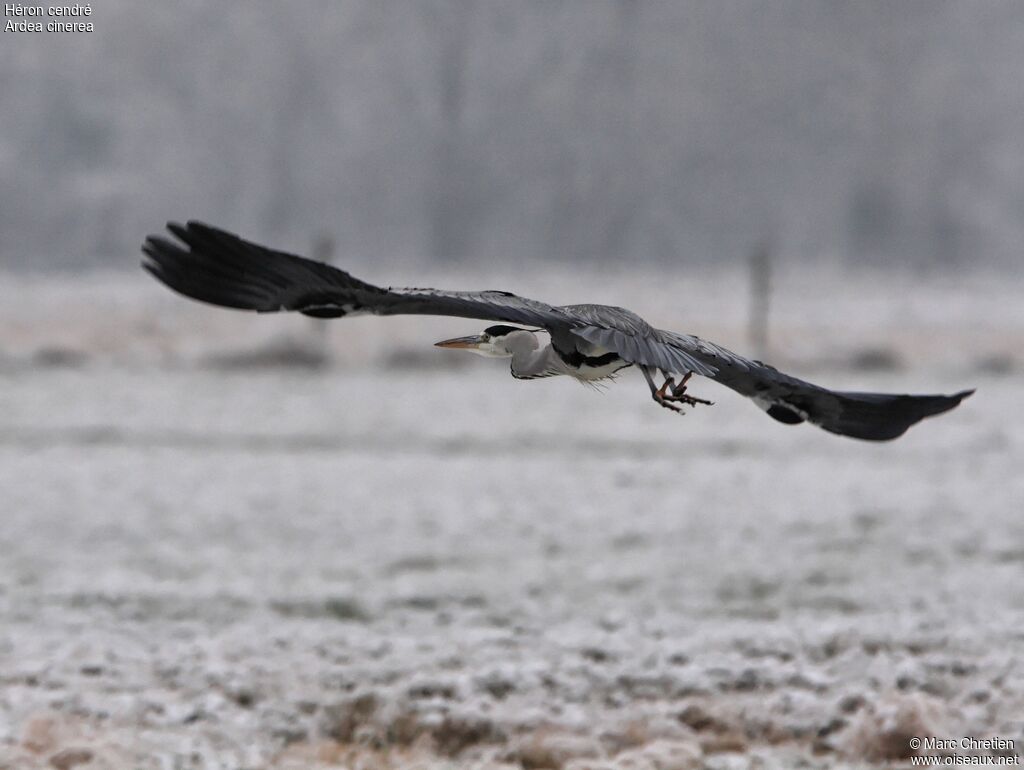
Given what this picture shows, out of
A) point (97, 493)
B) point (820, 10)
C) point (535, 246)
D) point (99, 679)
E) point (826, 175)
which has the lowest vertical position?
point (99, 679)

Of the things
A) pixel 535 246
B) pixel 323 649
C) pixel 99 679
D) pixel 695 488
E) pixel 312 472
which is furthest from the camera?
pixel 535 246

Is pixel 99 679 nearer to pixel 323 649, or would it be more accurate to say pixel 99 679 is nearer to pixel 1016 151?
pixel 323 649

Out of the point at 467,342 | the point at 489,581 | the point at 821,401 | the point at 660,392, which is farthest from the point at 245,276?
the point at 489,581

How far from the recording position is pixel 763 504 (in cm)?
1058

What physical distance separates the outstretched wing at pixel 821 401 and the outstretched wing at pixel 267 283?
1.86ft

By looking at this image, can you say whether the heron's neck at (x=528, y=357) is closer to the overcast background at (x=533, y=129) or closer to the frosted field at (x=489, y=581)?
the frosted field at (x=489, y=581)

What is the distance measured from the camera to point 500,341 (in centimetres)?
346

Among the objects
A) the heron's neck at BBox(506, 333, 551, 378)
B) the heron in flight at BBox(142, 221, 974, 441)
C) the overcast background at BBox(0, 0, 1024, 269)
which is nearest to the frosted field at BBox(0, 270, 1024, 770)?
the heron in flight at BBox(142, 221, 974, 441)

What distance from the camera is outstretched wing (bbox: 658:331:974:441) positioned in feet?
11.4

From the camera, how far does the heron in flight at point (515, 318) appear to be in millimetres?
3119

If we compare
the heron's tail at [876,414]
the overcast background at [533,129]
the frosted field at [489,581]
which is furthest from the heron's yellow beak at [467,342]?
the overcast background at [533,129]

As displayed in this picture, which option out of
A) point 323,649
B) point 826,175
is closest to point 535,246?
point 826,175

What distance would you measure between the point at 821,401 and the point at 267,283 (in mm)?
1679

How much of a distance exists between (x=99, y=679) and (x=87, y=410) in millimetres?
10691
